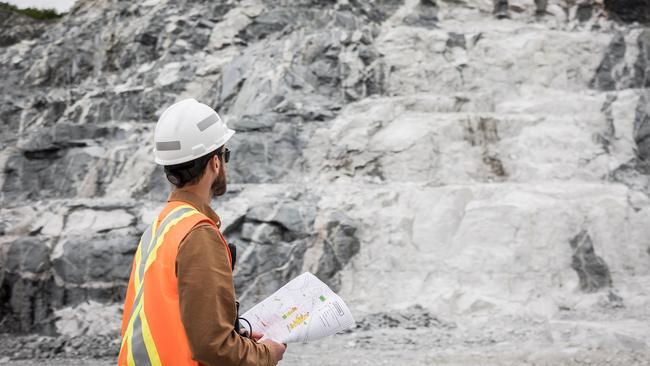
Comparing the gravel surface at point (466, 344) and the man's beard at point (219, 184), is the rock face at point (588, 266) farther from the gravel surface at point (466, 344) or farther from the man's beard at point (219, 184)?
the man's beard at point (219, 184)

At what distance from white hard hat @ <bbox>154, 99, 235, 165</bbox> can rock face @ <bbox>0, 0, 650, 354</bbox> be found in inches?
241

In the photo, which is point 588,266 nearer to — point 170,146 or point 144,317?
point 170,146

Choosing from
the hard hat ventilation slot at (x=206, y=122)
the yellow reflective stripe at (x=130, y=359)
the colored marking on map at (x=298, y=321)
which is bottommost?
the colored marking on map at (x=298, y=321)

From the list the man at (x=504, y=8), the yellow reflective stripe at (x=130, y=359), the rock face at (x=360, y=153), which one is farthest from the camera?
the man at (x=504, y=8)

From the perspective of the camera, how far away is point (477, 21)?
44.1 ft

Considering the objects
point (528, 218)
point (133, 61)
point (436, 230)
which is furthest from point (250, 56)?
point (528, 218)

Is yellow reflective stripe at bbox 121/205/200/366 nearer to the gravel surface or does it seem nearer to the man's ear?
the man's ear

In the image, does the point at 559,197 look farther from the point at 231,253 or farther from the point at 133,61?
the point at 133,61

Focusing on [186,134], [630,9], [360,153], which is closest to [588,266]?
[360,153]

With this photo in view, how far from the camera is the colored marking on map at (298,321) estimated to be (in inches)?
82.4

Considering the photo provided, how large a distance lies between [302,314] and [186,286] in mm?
577

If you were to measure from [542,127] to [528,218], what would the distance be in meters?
2.36

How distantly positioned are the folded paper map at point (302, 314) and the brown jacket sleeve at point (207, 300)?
31 centimetres

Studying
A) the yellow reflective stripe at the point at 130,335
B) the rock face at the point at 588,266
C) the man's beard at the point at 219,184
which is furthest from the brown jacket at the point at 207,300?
the rock face at the point at 588,266
